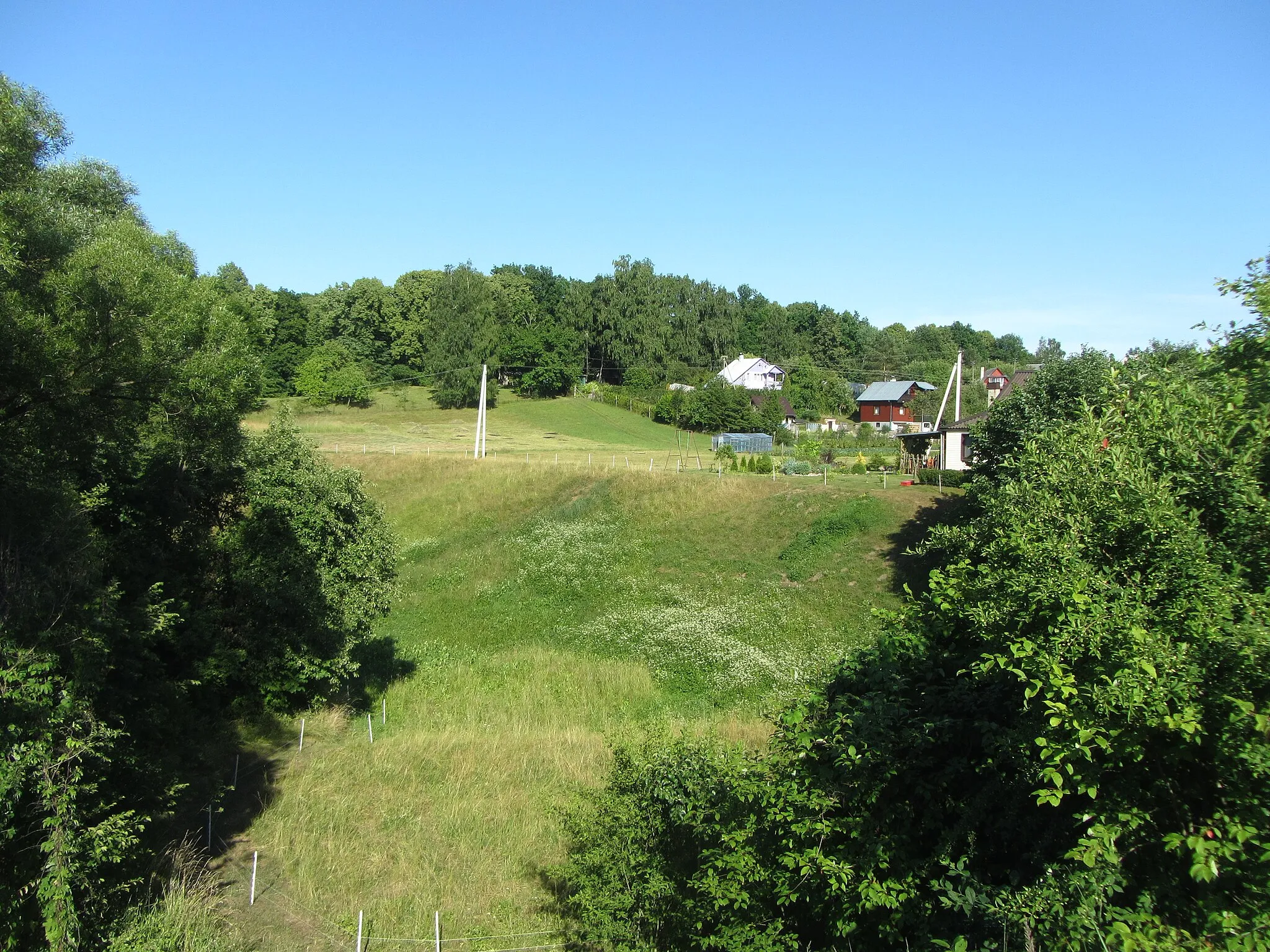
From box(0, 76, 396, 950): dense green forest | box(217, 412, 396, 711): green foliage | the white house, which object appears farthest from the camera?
the white house

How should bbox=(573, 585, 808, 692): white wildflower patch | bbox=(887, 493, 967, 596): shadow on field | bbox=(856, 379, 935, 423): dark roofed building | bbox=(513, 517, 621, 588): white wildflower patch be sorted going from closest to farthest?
bbox=(573, 585, 808, 692): white wildflower patch
bbox=(887, 493, 967, 596): shadow on field
bbox=(513, 517, 621, 588): white wildflower patch
bbox=(856, 379, 935, 423): dark roofed building

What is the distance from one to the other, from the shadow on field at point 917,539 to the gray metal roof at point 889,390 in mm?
44412

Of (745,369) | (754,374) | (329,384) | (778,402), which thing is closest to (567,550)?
(778,402)

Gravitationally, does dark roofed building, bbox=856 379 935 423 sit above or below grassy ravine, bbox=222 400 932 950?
above

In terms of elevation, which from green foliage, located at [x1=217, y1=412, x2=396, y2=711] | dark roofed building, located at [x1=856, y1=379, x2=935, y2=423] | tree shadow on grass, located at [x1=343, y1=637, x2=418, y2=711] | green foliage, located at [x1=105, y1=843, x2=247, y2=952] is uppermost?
dark roofed building, located at [x1=856, y1=379, x2=935, y2=423]

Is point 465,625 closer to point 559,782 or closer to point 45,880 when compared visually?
point 559,782

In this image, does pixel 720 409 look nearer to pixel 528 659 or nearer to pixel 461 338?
pixel 461 338

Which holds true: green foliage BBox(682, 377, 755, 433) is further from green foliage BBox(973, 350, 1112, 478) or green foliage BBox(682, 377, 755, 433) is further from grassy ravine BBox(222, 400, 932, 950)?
green foliage BBox(973, 350, 1112, 478)

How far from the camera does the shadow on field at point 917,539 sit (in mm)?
27263

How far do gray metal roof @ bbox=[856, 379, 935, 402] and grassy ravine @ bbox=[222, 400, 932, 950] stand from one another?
37312 millimetres

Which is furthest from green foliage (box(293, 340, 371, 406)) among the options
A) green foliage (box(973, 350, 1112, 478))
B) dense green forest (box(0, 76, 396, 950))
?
green foliage (box(973, 350, 1112, 478))

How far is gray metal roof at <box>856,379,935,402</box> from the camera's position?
74.6 metres

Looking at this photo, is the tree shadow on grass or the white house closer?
the tree shadow on grass

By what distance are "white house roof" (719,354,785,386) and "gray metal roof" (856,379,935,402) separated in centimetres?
1138
